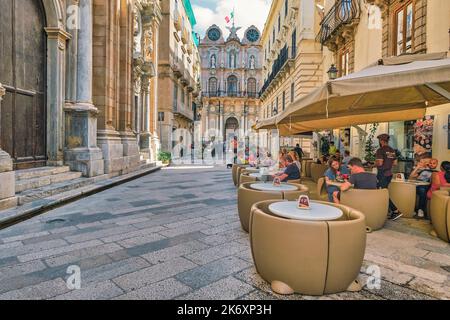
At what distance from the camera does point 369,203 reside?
502 cm

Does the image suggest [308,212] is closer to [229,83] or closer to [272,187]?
[272,187]

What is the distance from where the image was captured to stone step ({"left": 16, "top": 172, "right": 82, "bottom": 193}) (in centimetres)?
675

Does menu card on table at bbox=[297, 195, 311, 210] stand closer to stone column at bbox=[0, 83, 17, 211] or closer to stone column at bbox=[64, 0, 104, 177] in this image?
stone column at bbox=[0, 83, 17, 211]

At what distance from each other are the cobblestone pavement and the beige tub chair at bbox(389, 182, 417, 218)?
0.28 metres

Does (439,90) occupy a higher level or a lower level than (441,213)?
higher

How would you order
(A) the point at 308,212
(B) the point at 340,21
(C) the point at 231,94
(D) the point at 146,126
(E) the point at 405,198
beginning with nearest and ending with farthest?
1. (A) the point at 308,212
2. (E) the point at 405,198
3. (B) the point at 340,21
4. (D) the point at 146,126
5. (C) the point at 231,94

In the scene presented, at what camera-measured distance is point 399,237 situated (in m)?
4.75

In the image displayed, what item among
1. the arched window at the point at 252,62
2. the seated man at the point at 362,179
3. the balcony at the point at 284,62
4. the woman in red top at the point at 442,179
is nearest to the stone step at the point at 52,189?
the seated man at the point at 362,179

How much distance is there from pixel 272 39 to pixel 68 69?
2747 cm

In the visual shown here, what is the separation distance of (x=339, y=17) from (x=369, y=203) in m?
12.5

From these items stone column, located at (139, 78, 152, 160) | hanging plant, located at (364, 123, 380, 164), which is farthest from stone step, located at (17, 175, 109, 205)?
hanging plant, located at (364, 123, 380, 164)

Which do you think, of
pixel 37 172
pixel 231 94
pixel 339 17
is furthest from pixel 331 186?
pixel 231 94

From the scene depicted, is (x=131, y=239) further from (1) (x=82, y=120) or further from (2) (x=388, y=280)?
(1) (x=82, y=120)

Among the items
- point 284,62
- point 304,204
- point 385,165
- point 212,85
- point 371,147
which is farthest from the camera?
point 212,85
